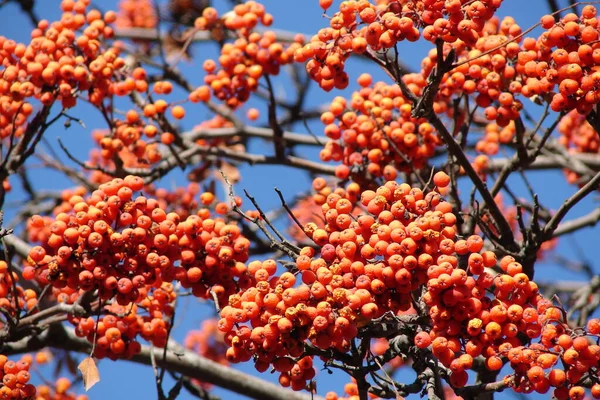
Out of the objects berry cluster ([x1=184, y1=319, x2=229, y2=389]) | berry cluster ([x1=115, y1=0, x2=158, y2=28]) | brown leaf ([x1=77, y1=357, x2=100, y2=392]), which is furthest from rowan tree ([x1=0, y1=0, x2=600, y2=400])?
berry cluster ([x1=115, y1=0, x2=158, y2=28])

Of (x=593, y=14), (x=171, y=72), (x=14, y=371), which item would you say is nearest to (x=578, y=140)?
(x=593, y=14)

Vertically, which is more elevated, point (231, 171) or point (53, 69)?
point (231, 171)

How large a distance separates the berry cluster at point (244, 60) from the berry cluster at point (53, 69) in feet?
2.86

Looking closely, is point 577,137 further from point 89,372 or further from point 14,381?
point 14,381

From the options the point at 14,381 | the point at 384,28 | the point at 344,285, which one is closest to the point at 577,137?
the point at 384,28

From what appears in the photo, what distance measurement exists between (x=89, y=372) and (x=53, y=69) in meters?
2.20

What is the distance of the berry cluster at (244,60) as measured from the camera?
6547 millimetres

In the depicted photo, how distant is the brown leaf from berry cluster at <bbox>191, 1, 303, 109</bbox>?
2.73 m

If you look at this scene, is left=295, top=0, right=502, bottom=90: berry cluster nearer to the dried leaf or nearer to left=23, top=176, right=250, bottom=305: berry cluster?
left=23, top=176, right=250, bottom=305: berry cluster

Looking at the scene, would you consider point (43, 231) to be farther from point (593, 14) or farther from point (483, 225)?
point (593, 14)

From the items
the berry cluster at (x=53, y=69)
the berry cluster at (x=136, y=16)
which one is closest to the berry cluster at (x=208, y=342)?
the berry cluster at (x=136, y=16)

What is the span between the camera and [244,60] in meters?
6.65

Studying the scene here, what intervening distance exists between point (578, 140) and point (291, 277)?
16.1 ft

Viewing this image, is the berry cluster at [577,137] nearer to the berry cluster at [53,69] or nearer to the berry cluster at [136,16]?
the berry cluster at [53,69]
